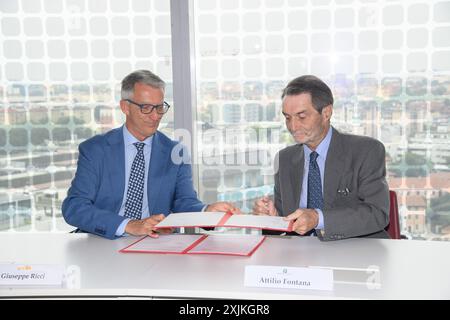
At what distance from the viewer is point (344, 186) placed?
7.23 ft

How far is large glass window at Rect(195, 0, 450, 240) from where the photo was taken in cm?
324

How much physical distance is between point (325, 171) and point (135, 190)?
99 cm

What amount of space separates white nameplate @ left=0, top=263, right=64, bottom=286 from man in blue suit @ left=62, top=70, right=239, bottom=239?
720mm

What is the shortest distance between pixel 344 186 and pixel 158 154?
1.01 meters

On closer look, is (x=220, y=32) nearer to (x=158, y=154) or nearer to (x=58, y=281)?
(x=158, y=154)

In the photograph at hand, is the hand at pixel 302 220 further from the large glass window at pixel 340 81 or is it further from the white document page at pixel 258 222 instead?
the large glass window at pixel 340 81

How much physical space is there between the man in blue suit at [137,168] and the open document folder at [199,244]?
267mm

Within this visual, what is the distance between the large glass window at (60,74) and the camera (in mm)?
3506

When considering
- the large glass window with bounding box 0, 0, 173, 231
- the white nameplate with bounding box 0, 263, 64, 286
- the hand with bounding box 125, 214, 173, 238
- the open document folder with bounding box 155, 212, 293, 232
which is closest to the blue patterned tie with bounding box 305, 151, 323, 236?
the open document folder with bounding box 155, 212, 293, 232

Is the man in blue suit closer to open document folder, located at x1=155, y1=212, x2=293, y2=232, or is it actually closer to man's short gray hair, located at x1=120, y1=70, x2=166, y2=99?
man's short gray hair, located at x1=120, y1=70, x2=166, y2=99

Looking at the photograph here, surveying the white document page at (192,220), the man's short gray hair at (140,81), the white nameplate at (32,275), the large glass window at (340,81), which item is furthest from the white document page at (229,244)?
the large glass window at (340,81)

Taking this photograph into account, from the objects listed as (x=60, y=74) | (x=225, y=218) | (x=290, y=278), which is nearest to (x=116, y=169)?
(x=225, y=218)

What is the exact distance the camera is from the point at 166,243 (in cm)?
196

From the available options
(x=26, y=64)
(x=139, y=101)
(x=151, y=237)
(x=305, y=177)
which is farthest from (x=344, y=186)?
(x=26, y=64)
